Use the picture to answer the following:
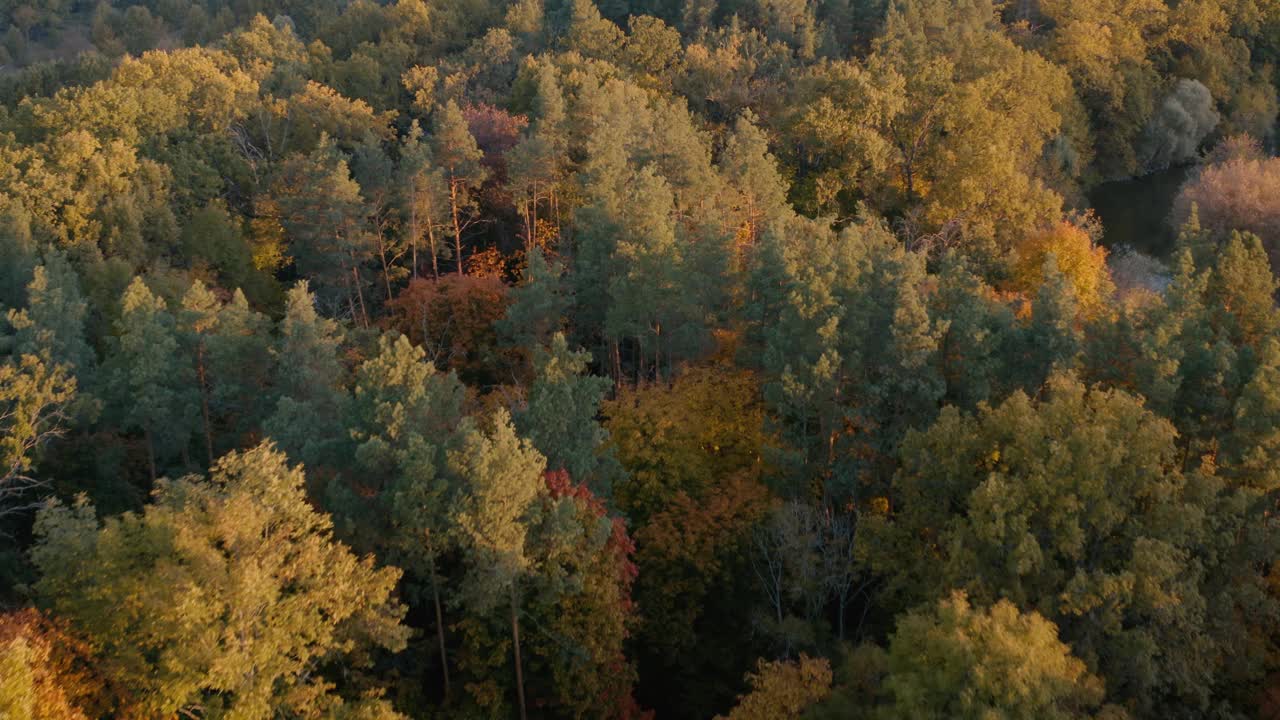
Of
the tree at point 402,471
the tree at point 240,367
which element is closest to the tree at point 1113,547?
the tree at point 402,471

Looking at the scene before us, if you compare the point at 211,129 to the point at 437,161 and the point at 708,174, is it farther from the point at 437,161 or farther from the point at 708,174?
the point at 708,174

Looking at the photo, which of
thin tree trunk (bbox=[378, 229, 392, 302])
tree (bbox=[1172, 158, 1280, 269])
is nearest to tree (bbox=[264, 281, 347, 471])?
thin tree trunk (bbox=[378, 229, 392, 302])

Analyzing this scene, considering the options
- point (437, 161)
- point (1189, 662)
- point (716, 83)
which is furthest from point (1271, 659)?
point (716, 83)

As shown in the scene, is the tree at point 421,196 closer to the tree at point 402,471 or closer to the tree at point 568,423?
the tree at point 568,423

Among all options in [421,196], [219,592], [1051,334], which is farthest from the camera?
[421,196]

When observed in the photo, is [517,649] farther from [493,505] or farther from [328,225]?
[328,225]

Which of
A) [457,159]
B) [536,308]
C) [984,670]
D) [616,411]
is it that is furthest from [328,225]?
[984,670]

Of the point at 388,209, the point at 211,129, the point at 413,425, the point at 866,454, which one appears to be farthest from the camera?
the point at 211,129
